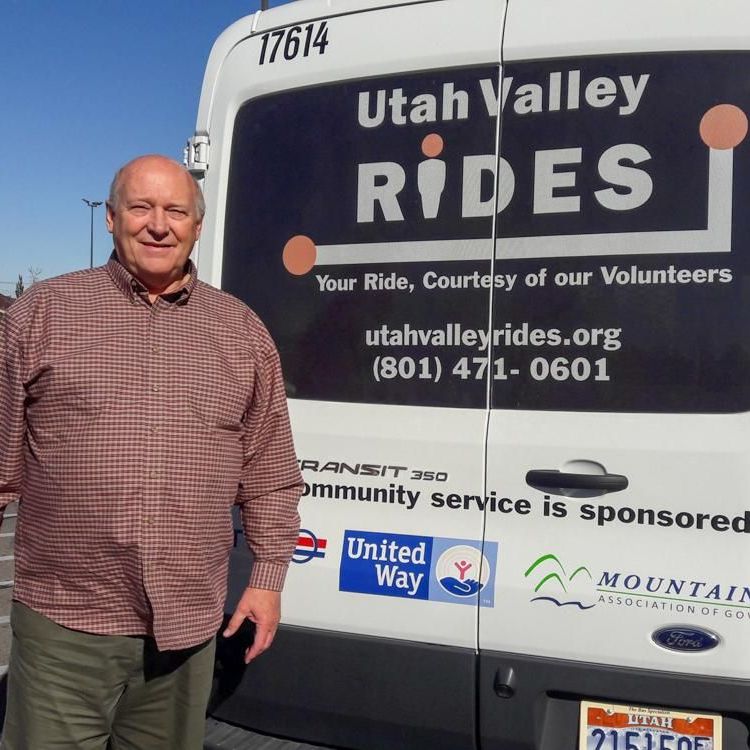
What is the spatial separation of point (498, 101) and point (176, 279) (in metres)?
0.95

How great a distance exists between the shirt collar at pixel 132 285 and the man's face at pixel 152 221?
0.07ft

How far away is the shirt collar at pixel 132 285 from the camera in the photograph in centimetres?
213

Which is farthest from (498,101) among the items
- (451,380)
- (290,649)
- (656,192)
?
(290,649)

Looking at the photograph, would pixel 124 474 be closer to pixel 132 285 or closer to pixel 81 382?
pixel 81 382

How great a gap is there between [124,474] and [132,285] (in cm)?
44

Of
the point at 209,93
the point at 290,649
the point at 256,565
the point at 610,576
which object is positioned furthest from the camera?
the point at 209,93

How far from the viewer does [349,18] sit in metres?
2.60

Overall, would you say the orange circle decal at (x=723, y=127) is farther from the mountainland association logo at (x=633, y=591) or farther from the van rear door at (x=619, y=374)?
the mountainland association logo at (x=633, y=591)

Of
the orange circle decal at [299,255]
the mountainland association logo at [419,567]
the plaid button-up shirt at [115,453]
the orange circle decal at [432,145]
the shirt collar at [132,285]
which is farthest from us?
the orange circle decal at [299,255]

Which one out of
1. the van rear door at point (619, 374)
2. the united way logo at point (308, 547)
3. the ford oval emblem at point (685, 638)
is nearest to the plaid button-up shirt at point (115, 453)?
the united way logo at point (308, 547)

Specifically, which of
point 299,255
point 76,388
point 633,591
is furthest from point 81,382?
point 633,591

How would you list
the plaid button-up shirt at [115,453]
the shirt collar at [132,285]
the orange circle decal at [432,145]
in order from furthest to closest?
1. the orange circle decal at [432,145]
2. the shirt collar at [132,285]
3. the plaid button-up shirt at [115,453]

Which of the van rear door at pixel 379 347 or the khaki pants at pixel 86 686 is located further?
the van rear door at pixel 379 347

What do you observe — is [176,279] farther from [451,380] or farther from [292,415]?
[451,380]
